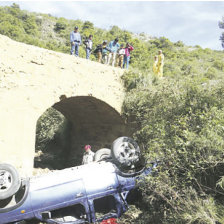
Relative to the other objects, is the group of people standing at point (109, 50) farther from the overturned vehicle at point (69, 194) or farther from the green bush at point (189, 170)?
the overturned vehicle at point (69, 194)

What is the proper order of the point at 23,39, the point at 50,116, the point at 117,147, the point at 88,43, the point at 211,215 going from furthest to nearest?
the point at 23,39 < the point at 50,116 < the point at 88,43 < the point at 117,147 < the point at 211,215

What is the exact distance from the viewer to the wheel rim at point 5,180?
14.2ft

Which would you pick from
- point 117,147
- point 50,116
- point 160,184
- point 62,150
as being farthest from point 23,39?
point 160,184

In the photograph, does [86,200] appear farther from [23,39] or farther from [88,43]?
[23,39]

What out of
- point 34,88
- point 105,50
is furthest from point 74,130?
point 34,88

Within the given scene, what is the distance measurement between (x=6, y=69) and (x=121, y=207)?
4277 mm

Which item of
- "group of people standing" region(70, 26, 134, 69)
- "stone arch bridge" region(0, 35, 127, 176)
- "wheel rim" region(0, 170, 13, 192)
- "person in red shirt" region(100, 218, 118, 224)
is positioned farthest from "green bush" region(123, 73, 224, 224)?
"group of people standing" region(70, 26, 134, 69)

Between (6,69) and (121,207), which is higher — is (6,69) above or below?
above

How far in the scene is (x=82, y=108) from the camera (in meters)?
9.90

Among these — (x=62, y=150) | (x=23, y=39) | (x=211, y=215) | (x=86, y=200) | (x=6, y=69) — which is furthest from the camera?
(x=23, y=39)

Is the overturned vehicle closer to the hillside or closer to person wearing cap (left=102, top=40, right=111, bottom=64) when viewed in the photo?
person wearing cap (left=102, top=40, right=111, bottom=64)

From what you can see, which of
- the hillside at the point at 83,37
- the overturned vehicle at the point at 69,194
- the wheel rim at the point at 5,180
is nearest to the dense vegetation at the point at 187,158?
the overturned vehicle at the point at 69,194

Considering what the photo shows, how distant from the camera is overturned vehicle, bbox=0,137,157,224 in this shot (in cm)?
418

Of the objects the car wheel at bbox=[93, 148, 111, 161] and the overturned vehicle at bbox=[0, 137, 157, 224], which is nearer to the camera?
the overturned vehicle at bbox=[0, 137, 157, 224]
